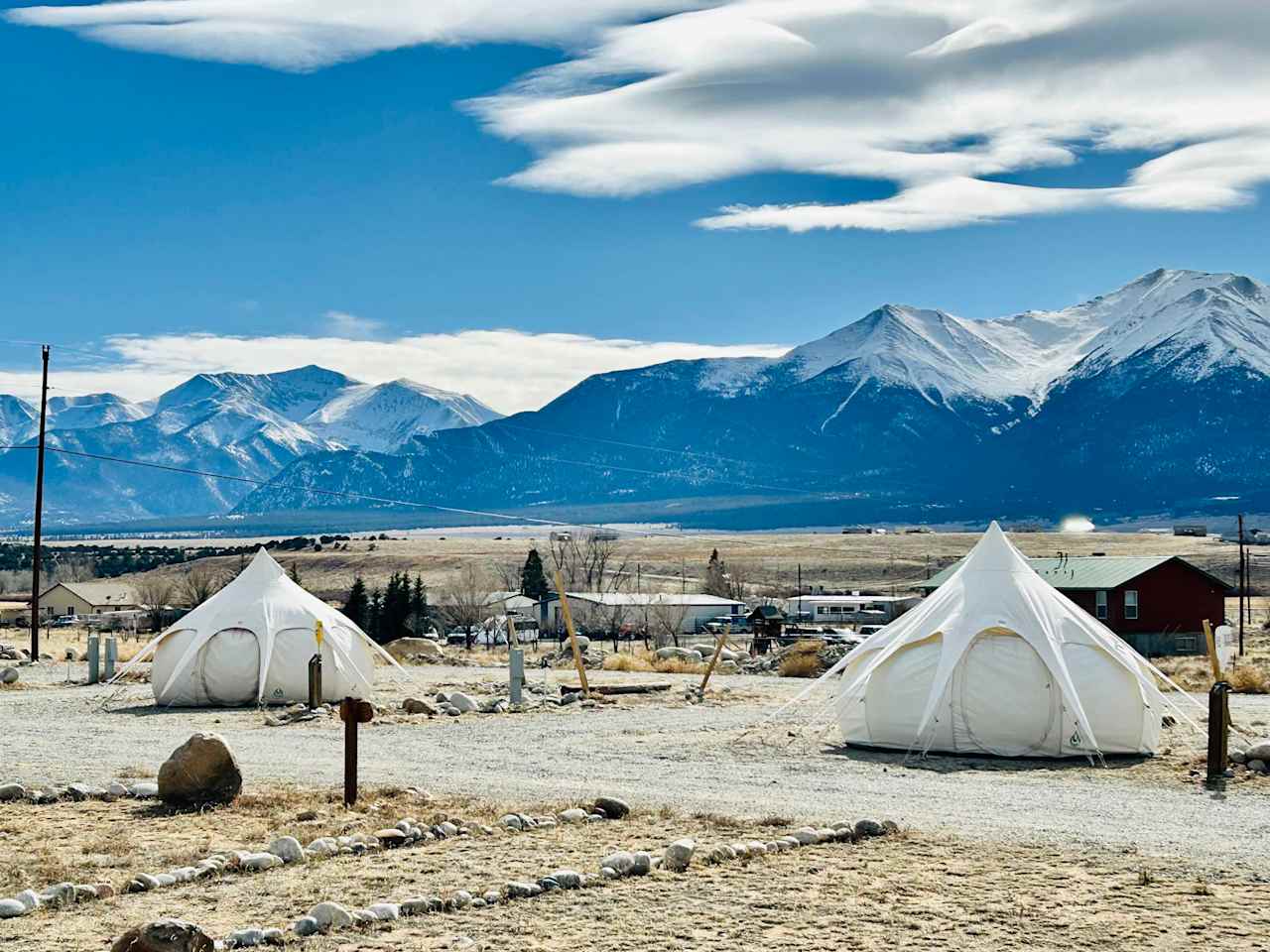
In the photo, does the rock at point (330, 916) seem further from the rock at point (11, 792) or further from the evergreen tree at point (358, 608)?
the evergreen tree at point (358, 608)

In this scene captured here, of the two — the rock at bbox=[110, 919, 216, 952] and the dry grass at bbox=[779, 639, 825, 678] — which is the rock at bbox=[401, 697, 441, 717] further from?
the rock at bbox=[110, 919, 216, 952]

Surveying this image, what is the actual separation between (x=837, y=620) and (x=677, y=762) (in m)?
60.1

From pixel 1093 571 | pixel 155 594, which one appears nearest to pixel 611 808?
pixel 1093 571

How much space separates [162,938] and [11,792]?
360 inches

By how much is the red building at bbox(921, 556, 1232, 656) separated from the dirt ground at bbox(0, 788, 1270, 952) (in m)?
47.1

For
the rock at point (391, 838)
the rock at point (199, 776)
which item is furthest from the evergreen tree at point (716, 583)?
the rock at point (391, 838)

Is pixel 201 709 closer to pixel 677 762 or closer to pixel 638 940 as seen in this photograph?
pixel 677 762

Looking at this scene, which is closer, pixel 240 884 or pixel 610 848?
pixel 240 884

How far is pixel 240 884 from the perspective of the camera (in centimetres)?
1372

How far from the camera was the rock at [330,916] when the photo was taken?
482 inches

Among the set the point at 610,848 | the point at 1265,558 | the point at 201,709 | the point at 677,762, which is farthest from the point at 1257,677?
the point at 1265,558

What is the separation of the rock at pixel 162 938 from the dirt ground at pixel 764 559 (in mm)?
89400

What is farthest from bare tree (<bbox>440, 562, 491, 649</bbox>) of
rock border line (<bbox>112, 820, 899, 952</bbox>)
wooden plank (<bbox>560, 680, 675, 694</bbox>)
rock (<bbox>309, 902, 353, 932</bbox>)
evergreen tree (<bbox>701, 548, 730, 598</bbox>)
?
rock (<bbox>309, 902, 353, 932</bbox>)

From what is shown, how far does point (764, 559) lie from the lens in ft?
497
